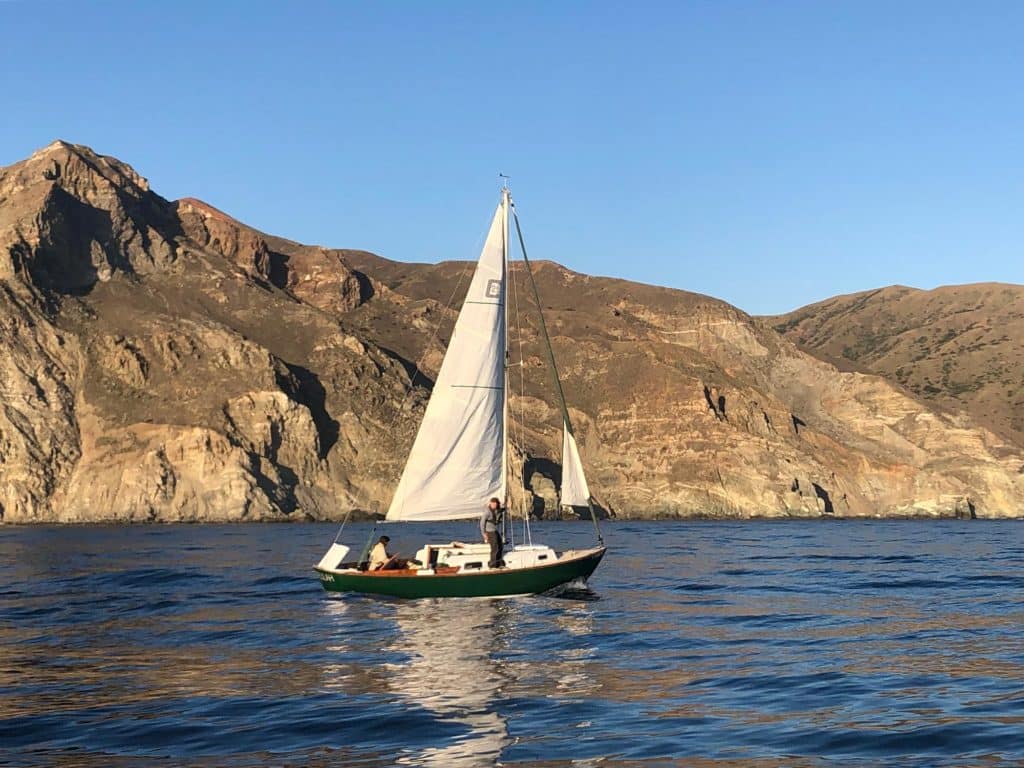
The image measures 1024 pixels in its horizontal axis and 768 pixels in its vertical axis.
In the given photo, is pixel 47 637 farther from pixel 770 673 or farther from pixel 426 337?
pixel 426 337

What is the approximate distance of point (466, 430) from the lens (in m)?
34.7

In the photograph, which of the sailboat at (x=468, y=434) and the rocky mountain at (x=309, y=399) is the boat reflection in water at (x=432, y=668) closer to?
the sailboat at (x=468, y=434)

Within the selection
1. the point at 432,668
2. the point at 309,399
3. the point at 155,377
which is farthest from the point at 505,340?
the point at 309,399

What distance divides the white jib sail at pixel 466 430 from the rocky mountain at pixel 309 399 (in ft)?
248

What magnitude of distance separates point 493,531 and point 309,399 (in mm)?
107602

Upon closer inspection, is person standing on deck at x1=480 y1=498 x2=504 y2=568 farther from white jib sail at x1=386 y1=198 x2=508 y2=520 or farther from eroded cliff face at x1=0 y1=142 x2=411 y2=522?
eroded cliff face at x1=0 y1=142 x2=411 y2=522

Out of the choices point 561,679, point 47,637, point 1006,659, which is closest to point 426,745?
point 561,679

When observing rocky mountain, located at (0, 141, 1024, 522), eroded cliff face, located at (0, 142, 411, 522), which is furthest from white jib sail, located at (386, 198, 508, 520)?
eroded cliff face, located at (0, 142, 411, 522)

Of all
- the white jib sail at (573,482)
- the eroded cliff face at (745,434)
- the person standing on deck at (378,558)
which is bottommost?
→ the person standing on deck at (378,558)

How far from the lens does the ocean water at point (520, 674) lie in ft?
49.1

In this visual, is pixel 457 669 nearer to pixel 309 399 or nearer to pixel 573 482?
pixel 573 482

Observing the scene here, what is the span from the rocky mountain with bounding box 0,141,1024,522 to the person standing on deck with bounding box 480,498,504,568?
7719cm

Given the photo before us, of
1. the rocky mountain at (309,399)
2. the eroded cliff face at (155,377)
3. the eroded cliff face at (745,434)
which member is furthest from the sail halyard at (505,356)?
the eroded cliff face at (745,434)

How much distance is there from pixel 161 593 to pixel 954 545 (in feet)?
164
